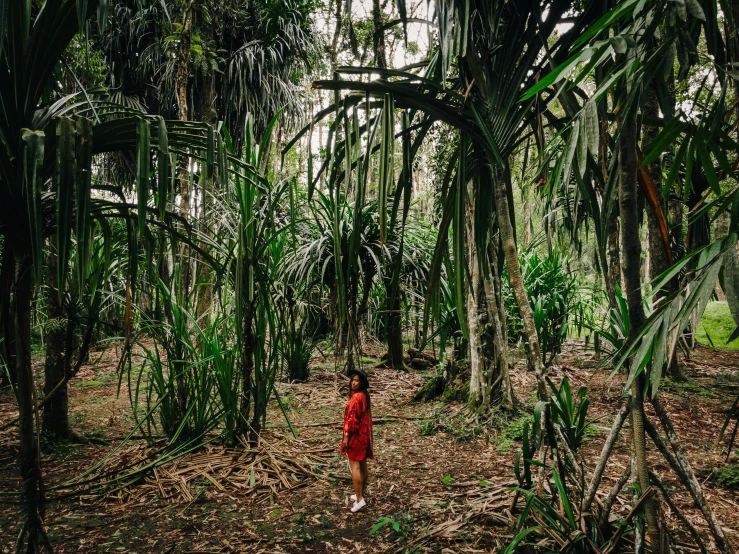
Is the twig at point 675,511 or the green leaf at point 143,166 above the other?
the green leaf at point 143,166

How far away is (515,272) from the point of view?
1.93 m

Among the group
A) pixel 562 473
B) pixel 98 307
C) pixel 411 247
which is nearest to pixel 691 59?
pixel 562 473

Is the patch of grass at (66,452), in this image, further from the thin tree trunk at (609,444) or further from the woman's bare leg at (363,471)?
the thin tree trunk at (609,444)

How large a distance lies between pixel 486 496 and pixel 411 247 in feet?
10.8

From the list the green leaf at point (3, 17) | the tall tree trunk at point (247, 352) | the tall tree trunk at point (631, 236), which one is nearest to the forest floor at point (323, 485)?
the tall tree trunk at point (247, 352)

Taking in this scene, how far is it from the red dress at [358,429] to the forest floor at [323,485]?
Answer: 270 millimetres

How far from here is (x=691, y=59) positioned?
3.85 ft

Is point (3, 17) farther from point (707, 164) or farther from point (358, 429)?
point (358, 429)

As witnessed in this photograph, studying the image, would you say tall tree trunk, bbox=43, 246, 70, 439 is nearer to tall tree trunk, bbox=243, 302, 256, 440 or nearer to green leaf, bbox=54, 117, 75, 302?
tall tree trunk, bbox=243, 302, 256, 440

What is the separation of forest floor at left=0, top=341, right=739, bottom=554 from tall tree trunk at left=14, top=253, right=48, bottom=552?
0.09m

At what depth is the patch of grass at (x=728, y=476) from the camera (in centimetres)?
265

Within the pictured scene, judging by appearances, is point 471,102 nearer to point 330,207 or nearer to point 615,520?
point 615,520

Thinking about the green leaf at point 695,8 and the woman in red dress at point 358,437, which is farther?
the woman in red dress at point 358,437

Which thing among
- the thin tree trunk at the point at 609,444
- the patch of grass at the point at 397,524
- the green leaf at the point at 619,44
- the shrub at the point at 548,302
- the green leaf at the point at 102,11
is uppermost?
the green leaf at the point at 102,11
